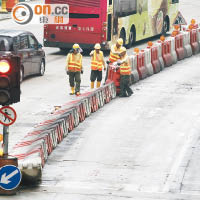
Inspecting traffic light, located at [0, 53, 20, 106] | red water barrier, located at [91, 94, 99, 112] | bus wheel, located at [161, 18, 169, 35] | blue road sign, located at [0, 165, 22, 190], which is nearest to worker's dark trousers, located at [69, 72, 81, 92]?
red water barrier, located at [91, 94, 99, 112]

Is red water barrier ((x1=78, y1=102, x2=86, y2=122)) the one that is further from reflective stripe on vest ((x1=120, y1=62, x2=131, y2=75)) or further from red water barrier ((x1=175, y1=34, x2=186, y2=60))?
red water barrier ((x1=175, y1=34, x2=186, y2=60))

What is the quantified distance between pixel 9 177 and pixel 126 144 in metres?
4.81

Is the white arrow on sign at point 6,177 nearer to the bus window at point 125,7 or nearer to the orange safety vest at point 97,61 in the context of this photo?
the orange safety vest at point 97,61

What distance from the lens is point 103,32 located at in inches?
1323

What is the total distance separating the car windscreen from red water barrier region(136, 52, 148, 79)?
4.46 metres

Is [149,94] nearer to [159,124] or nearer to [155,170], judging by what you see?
[159,124]

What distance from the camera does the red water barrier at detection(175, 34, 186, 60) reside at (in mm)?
32669

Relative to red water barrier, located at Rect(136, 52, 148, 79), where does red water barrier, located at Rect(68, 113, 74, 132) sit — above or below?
below

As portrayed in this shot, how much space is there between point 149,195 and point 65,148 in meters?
3.94

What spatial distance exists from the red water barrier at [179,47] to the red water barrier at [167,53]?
112 cm

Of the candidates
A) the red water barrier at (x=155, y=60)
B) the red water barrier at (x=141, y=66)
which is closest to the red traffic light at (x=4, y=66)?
the red water barrier at (x=141, y=66)

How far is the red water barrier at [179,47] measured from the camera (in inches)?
1286

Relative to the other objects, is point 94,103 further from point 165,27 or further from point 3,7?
point 3,7

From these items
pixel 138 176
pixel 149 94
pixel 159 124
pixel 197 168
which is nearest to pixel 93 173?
pixel 138 176
